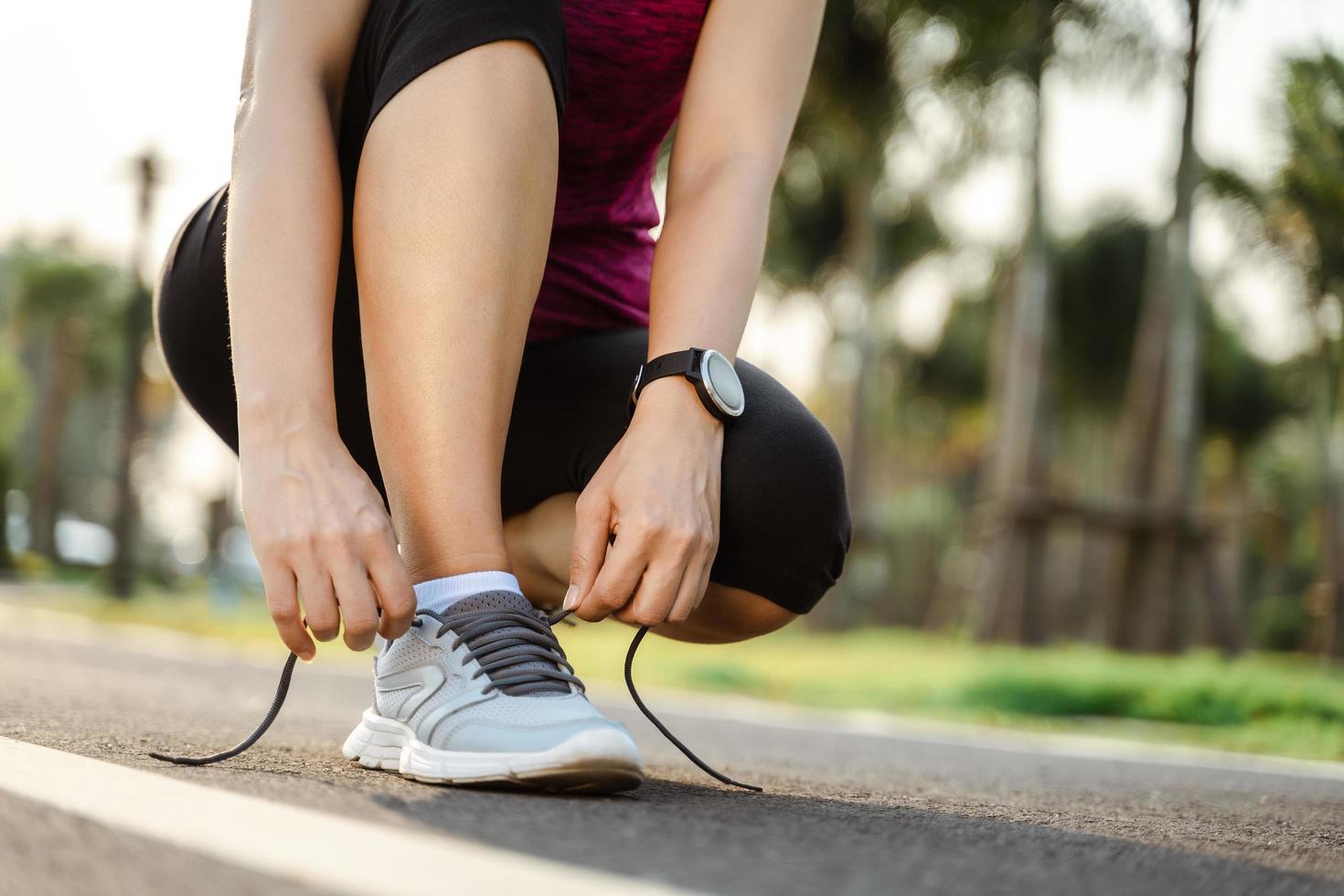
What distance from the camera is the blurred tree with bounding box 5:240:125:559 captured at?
37.9 metres

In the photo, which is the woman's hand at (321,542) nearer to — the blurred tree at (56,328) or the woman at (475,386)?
the woman at (475,386)

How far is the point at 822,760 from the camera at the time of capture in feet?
7.91

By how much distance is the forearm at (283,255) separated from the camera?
1.20 m

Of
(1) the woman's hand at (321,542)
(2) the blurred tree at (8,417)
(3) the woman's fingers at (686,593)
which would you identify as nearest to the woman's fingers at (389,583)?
(1) the woman's hand at (321,542)

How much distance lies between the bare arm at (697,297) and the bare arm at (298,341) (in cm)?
21

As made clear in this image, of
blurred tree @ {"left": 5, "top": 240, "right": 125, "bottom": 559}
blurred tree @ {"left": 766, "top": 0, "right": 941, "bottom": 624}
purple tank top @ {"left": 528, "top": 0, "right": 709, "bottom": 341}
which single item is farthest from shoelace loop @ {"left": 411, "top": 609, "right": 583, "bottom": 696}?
blurred tree @ {"left": 5, "top": 240, "right": 125, "bottom": 559}

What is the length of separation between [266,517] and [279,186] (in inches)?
14.2

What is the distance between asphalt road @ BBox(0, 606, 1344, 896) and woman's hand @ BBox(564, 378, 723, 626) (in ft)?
0.61

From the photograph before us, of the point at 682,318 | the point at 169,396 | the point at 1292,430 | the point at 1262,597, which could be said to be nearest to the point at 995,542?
the point at 682,318

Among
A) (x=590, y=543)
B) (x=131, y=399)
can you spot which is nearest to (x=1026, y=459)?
(x=590, y=543)

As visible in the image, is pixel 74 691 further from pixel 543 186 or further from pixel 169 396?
pixel 169 396

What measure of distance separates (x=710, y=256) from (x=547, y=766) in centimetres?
62

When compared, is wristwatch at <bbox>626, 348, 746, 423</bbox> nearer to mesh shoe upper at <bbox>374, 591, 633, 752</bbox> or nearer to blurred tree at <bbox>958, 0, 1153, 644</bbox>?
mesh shoe upper at <bbox>374, 591, 633, 752</bbox>

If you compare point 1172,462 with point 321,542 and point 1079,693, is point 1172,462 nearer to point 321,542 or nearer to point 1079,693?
point 1079,693
